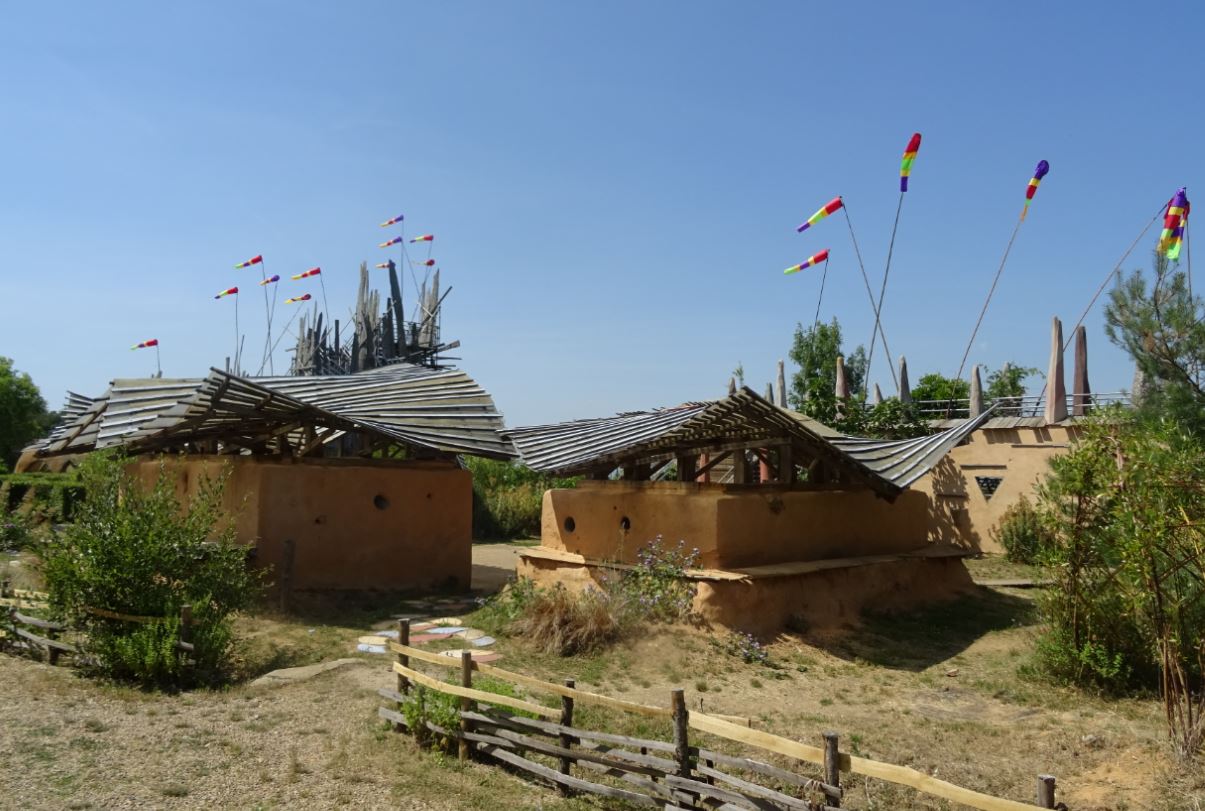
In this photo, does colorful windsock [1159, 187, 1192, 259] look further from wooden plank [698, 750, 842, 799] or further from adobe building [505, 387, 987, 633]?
wooden plank [698, 750, 842, 799]

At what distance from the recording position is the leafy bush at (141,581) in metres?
8.27

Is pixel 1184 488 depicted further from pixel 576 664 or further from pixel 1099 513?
pixel 576 664

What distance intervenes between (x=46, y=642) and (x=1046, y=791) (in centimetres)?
920

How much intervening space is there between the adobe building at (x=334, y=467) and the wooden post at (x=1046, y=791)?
9351 mm

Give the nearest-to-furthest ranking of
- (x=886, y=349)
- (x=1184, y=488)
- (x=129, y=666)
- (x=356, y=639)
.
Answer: (x=1184, y=488), (x=129, y=666), (x=356, y=639), (x=886, y=349)

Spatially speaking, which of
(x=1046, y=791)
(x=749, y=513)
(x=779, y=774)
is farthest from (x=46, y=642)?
(x=1046, y=791)

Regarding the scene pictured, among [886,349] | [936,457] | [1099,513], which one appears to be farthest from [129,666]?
[886,349]

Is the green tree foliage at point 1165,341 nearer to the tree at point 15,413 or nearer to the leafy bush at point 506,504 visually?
the leafy bush at point 506,504

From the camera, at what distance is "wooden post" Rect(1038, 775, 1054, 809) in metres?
4.20

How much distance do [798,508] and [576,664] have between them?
149 inches

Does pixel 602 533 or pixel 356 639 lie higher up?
pixel 602 533

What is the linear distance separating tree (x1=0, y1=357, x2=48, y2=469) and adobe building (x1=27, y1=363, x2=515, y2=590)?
56.1 feet

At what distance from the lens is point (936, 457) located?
38.2 feet

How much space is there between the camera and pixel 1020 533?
17.1m
